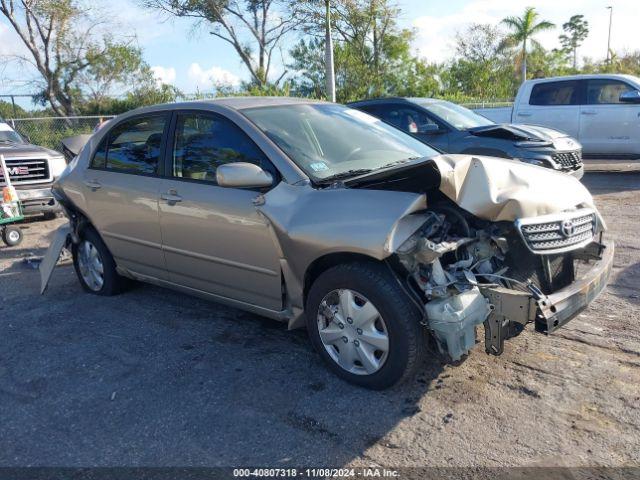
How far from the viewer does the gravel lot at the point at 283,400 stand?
2879 mm

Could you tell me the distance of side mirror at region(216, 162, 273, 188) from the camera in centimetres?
359

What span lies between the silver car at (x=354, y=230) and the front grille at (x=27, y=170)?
5.11 m

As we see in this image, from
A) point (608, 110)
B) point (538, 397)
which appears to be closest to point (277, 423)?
point (538, 397)

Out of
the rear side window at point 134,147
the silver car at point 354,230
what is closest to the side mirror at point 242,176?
the silver car at point 354,230

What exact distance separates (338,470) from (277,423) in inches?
21.4

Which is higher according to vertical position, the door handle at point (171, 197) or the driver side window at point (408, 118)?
the driver side window at point (408, 118)

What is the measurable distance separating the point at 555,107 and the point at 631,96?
138 centimetres

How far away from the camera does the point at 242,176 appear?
3590 millimetres

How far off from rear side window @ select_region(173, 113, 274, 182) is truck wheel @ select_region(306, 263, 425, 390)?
37.1 inches

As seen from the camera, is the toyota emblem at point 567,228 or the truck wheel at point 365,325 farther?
the toyota emblem at point 567,228

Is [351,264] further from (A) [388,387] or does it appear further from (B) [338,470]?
(B) [338,470]

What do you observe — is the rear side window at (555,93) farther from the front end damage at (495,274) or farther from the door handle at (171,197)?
the door handle at (171,197)

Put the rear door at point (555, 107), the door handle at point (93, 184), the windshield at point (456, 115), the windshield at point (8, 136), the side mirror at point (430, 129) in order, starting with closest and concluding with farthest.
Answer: the door handle at point (93, 184) < the side mirror at point (430, 129) < the windshield at point (456, 115) < the windshield at point (8, 136) < the rear door at point (555, 107)

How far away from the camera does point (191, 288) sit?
447 centimetres
